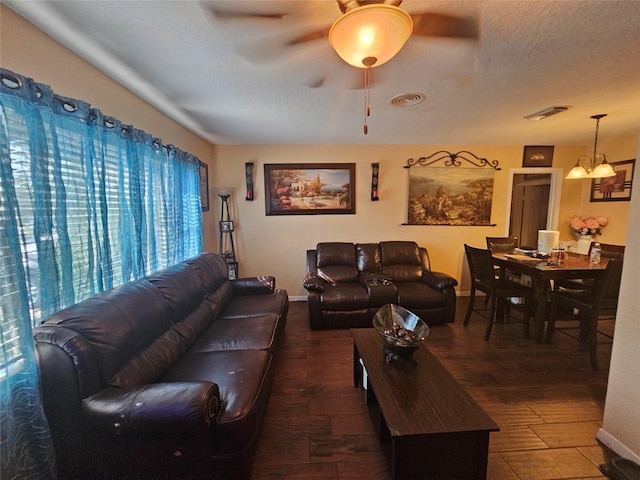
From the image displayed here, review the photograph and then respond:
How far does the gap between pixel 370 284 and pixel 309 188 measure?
5.73 ft

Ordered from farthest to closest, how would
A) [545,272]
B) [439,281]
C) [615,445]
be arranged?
[439,281] → [545,272] → [615,445]

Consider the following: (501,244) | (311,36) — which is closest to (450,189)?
(501,244)

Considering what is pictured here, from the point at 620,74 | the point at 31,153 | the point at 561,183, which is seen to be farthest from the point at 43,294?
the point at 561,183

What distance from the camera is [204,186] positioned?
372 centimetres

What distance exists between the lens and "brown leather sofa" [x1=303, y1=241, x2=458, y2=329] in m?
3.22

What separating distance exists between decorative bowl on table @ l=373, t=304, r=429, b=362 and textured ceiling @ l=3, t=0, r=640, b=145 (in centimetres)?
177

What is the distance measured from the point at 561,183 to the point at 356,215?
10.9 ft

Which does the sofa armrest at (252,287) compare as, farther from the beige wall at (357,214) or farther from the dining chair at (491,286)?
the dining chair at (491,286)

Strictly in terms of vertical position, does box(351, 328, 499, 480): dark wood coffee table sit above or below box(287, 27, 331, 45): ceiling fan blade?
below

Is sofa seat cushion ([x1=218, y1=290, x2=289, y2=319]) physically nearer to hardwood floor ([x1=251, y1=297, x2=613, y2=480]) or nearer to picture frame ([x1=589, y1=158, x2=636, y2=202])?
hardwood floor ([x1=251, y1=297, x2=613, y2=480])

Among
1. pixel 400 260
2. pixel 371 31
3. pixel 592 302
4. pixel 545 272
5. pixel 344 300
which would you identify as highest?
pixel 371 31

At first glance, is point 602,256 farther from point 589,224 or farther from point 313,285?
point 313,285

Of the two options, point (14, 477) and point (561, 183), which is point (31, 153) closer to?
point (14, 477)

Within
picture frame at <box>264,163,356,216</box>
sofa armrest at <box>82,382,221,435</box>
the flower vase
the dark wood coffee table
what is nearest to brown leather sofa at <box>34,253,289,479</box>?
sofa armrest at <box>82,382,221,435</box>
